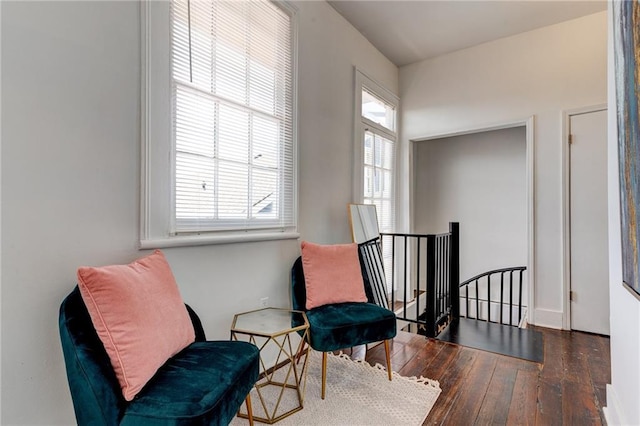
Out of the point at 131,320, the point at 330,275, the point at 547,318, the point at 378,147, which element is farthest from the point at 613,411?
the point at 378,147

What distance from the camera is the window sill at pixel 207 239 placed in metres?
1.70

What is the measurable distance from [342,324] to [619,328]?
1.40 metres

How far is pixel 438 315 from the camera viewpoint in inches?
127

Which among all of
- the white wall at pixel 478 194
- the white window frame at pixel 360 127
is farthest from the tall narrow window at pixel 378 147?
the white wall at pixel 478 194

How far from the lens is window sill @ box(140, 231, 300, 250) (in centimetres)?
170

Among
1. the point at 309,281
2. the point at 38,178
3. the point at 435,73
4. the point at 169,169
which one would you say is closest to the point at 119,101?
the point at 169,169

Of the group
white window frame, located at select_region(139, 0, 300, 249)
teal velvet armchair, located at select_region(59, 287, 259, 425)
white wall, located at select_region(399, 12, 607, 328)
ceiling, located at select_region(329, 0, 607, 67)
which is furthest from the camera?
white wall, located at select_region(399, 12, 607, 328)

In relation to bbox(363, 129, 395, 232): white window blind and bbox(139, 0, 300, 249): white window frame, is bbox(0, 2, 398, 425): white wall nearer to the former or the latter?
bbox(139, 0, 300, 249): white window frame

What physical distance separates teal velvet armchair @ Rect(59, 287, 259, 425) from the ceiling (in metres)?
3.14

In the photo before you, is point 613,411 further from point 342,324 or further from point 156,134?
point 156,134

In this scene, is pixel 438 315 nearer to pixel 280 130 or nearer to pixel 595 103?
pixel 280 130

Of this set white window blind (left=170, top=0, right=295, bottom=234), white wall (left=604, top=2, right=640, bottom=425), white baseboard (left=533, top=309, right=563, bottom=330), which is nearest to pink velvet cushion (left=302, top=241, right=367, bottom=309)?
white window blind (left=170, top=0, right=295, bottom=234)

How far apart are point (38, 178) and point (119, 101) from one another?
1.66 ft

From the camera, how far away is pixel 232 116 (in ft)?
7.09
